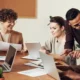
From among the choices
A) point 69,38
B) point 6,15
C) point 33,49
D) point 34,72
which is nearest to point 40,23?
point 6,15

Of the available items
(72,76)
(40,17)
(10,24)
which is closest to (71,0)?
(40,17)

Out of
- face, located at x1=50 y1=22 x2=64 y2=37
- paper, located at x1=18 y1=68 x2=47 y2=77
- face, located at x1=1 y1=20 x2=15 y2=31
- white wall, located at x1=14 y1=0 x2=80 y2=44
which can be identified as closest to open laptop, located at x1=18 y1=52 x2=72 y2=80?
paper, located at x1=18 y1=68 x2=47 y2=77

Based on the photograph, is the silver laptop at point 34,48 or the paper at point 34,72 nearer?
the paper at point 34,72

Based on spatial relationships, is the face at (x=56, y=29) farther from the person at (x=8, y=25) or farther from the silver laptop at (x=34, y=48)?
the person at (x=8, y=25)

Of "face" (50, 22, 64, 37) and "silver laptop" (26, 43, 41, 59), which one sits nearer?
"silver laptop" (26, 43, 41, 59)

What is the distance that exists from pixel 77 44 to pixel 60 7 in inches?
61.1

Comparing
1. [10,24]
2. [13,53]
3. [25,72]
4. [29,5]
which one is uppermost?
[29,5]

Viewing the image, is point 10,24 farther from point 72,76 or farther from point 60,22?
point 72,76

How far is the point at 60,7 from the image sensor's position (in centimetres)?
407

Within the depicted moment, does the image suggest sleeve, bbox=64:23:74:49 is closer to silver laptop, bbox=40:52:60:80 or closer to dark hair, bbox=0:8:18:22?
dark hair, bbox=0:8:18:22

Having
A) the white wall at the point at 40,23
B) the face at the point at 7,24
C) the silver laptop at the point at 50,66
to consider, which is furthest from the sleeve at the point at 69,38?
the white wall at the point at 40,23

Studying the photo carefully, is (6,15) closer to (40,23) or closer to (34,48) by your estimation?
(34,48)

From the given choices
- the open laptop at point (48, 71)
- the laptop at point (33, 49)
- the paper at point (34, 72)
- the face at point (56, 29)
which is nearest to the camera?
the open laptop at point (48, 71)

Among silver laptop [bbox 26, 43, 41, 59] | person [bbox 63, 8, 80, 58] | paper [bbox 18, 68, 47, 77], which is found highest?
person [bbox 63, 8, 80, 58]
